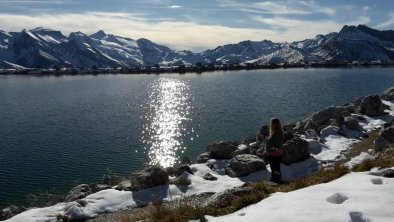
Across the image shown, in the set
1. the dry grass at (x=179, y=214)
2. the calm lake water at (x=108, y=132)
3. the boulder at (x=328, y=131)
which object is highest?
the dry grass at (x=179, y=214)

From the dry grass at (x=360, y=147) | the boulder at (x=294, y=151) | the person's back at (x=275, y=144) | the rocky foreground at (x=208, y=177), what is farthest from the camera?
the dry grass at (x=360, y=147)

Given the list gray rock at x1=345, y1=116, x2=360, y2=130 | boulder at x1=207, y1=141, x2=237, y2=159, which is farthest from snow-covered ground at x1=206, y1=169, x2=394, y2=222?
gray rock at x1=345, y1=116, x2=360, y2=130

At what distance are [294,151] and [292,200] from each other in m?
15.8

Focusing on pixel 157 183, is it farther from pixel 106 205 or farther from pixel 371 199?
pixel 371 199

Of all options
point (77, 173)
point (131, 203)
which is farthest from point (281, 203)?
point (77, 173)

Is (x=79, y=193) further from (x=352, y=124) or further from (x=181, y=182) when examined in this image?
(x=352, y=124)

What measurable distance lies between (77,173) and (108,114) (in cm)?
4090

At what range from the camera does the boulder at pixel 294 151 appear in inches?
1041

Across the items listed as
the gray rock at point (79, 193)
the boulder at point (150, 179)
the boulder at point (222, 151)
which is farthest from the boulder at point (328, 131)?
the gray rock at point (79, 193)

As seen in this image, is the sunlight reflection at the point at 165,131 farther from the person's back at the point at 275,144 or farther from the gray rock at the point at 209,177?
the person's back at the point at 275,144

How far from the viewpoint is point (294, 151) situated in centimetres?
2672

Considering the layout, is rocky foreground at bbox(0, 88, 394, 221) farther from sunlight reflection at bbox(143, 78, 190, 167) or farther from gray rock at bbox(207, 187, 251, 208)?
sunlight reflection at bbox(143, 78, 190, 167)

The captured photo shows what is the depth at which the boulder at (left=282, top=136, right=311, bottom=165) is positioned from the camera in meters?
26.4

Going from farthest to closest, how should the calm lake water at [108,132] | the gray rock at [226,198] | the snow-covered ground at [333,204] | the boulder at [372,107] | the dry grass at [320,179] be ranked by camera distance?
the boulder at [372,107]
the calm lake water at [108,132]
the dry grass at [320,179]
the gray rock at [226,198]
the snow-covered ground at [333,204]
